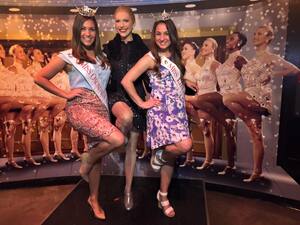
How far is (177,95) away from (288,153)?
1.44 meters

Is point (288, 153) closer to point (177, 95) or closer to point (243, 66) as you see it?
point (243, 66)

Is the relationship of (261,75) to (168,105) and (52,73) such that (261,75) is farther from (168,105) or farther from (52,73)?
(52,73)

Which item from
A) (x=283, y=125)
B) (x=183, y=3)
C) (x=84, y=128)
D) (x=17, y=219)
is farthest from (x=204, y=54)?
A: (x=17, y=219)

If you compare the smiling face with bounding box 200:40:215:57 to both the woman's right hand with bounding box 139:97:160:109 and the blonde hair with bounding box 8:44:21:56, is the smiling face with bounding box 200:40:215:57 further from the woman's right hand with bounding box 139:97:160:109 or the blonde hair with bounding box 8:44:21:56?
the blonde hair with bounding box 8:44:21:56

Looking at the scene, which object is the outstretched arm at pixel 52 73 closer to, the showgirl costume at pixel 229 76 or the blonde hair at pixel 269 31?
the showgirl costume at pixel 229 76

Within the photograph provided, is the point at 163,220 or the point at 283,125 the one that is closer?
the point at 163,220

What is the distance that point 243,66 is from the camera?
3.02 metres

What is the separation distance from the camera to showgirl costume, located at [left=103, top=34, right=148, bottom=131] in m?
2.30

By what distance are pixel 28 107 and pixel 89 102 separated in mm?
1570

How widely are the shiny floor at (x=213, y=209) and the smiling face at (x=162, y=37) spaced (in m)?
1.62

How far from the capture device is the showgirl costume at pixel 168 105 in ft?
7.11

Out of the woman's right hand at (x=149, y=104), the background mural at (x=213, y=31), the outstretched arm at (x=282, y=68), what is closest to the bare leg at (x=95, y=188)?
the woman's right hand at (x=149, y=104)

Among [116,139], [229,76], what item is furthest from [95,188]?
[229,76]

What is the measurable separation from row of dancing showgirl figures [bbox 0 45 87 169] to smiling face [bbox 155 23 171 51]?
1.59m
